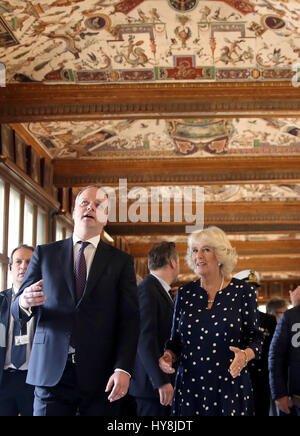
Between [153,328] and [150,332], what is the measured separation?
1.9 inches

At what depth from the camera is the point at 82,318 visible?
3445mm

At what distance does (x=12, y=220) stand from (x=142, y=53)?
4086 millimetres

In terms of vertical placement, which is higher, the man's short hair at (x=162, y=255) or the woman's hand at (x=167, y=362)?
the man's short hair at (x=162, y=255)

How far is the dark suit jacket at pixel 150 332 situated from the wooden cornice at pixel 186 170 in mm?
8771

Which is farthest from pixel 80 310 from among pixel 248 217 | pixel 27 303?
pixel 248 217

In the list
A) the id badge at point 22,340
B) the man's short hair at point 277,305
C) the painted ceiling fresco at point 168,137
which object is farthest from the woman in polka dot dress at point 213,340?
the painted ceiling fresco at point 168,137

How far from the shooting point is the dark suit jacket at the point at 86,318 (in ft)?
11.1

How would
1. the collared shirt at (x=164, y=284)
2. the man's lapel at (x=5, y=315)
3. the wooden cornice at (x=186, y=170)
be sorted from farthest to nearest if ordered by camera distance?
the wooden cornice at (x=186, y=170) < the collared shirt at (x=164, y=284) < the man's lapel at (x=5, y=315)

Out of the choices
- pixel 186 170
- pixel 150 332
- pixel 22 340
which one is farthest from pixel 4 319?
pixel 186 170

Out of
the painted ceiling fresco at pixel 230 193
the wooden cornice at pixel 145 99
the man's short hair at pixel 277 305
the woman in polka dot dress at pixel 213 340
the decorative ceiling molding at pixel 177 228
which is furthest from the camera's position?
the decorative ceiling molding at pixel 177 228

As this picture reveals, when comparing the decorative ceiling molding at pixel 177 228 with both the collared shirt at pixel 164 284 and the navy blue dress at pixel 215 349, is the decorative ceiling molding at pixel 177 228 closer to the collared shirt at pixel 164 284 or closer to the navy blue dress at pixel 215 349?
the collared shirt at pixel 164 284

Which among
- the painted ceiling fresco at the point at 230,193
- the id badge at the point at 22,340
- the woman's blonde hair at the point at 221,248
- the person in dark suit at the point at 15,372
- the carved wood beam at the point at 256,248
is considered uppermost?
the painted ceiling fresco at the point at 230,193

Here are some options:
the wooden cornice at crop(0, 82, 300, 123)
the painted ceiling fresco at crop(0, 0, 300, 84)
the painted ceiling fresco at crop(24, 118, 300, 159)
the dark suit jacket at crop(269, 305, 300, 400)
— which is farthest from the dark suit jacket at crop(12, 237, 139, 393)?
the painted ceiling fresco at crop(24, 118, 300, 159)

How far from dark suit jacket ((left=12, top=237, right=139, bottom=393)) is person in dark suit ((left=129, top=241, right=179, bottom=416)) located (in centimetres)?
126
